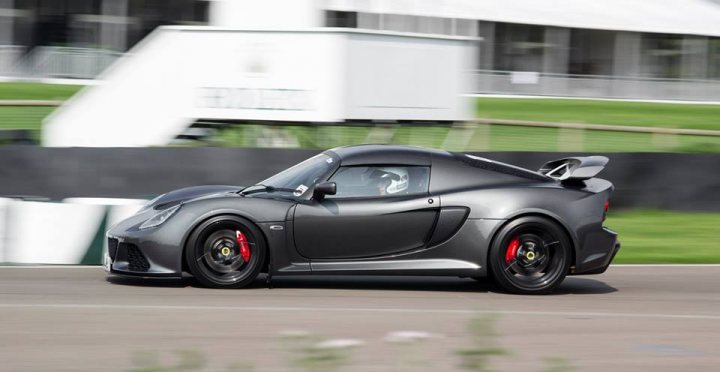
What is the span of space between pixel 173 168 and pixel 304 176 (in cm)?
550

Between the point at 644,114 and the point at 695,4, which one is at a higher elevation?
the point at 695,4

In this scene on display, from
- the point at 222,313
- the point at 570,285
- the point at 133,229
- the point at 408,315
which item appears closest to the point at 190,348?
the point at 222,313

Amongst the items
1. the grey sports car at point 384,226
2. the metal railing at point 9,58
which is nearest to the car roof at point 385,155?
the grey sports car at point 384,226

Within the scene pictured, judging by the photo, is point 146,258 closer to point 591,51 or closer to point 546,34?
point 546,34

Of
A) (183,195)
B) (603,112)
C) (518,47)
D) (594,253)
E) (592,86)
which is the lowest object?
(594,253)

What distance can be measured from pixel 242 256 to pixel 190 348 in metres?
2.38

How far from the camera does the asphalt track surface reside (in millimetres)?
Answer: 6352

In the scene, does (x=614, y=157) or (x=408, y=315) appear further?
(x=614, y=157)

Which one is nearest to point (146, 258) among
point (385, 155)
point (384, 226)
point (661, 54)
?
point (384, 226)

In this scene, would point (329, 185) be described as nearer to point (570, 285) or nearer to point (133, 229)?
point (133, 229)

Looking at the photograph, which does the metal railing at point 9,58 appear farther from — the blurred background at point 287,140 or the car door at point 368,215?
the car door at point 368,215

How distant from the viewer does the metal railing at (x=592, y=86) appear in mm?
40656

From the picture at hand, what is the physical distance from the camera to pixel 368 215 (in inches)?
352

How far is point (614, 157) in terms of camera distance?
14945 mm
